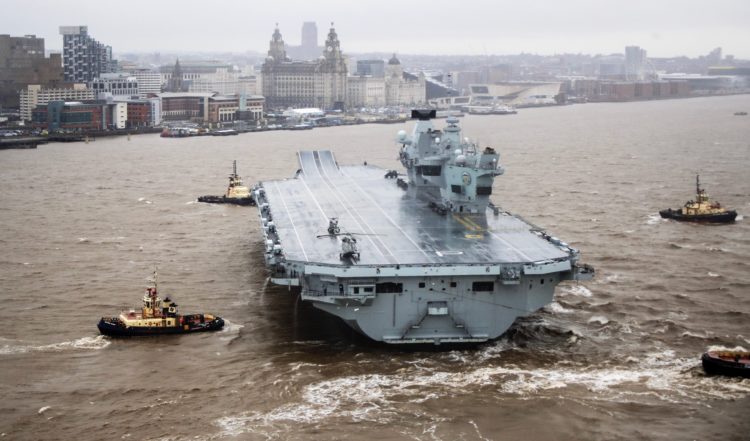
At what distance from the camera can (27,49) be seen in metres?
136

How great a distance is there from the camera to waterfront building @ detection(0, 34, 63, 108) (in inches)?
4761

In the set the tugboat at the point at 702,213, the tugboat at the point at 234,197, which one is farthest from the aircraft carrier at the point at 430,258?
the tugboat at the point at 234,197

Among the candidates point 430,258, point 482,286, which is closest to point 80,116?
point 430,258

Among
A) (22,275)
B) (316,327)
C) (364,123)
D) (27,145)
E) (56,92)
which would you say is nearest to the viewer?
(316,327)

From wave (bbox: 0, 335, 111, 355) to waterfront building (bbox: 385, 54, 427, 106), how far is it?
429 feet

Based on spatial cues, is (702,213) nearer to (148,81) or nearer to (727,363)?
(727,363)

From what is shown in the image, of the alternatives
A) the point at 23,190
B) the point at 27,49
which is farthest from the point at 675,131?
the point at 27,49

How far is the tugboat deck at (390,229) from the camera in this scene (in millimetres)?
25250

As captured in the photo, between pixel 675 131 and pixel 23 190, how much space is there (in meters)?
63.3

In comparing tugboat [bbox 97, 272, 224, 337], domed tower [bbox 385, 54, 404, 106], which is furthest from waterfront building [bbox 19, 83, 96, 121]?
tugboat [bbox 97, 272, 224, 337]

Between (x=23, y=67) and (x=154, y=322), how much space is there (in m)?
118

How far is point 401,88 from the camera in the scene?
158 m

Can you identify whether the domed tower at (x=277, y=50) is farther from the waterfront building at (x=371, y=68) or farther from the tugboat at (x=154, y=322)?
the tugboat at (x=154, y=322)

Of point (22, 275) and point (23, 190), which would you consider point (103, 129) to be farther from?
point (22, 275)
